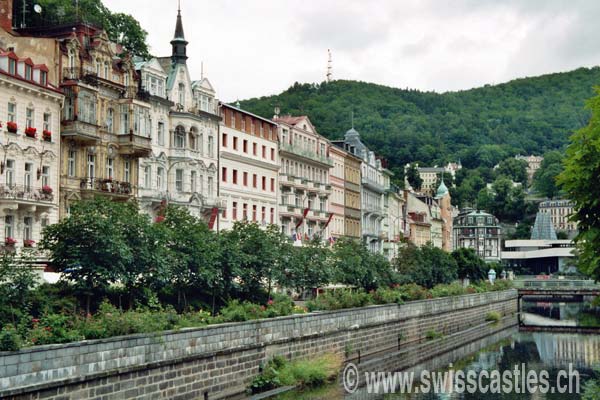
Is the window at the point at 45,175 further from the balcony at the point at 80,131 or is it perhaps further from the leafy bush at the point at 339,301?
the leafy bush at the point at 339,301

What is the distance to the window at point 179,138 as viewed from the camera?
218ft

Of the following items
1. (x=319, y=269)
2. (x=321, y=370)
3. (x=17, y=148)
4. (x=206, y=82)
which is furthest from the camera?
(x=206, y=82)

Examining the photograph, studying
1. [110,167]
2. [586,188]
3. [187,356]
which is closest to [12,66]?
[110,167]

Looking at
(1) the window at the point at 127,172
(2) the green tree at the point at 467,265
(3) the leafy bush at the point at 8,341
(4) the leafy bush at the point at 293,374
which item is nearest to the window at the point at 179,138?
(1) the window at the point at 127,172

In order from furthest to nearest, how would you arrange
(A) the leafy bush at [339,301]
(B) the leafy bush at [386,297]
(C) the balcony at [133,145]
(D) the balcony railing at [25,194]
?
(B) the leafy bush at [386,297], (C) the balcony at [133,145], (A) the leafy bush at [339,301], (D) the balcony railing at [25,194]

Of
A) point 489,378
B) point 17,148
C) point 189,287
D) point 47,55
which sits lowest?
point 489,378

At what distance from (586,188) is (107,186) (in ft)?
103

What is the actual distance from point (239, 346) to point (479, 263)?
104 metres

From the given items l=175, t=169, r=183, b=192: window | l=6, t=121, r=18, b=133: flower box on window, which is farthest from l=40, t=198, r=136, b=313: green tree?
l=175, t=169, r=183, b=192: window

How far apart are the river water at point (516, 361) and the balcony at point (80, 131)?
20.6 meters

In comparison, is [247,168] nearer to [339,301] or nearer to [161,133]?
[161,133]

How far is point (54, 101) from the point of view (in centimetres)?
5278

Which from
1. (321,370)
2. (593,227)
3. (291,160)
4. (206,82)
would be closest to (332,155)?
(291,160)

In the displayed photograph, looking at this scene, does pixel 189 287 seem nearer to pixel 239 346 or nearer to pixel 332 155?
pixel 239 346
